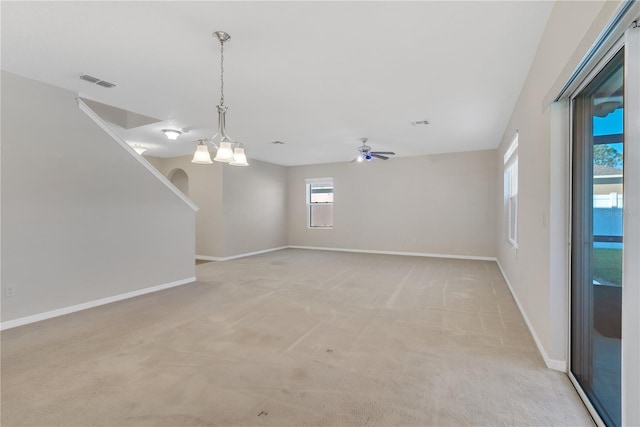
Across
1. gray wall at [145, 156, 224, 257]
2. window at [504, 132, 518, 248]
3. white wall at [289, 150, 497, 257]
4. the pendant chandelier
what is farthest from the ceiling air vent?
white wall at [289, 150, 497, 257]

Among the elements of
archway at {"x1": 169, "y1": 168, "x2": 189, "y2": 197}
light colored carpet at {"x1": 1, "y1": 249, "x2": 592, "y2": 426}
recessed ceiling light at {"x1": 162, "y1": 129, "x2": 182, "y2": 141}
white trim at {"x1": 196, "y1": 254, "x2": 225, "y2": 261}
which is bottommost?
light colored carpet at {"x1": 1, "y1": 249, "x2": 592, "y2": 426}

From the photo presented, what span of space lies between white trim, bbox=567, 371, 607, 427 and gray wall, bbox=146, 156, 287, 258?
6.57 meters

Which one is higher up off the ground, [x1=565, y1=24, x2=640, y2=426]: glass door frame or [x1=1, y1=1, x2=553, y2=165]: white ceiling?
[x1=1, y1=1, x2=553, y2=165]: white ceiling

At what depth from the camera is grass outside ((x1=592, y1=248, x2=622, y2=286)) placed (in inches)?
60.2

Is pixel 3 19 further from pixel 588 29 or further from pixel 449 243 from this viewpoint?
pixel 449 243

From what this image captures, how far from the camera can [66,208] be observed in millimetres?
3516

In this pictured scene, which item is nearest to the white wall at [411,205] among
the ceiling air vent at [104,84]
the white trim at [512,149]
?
the white trim at [512,149]

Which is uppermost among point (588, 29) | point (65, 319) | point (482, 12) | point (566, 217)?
point (482, 12)

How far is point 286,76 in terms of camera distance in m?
3.21

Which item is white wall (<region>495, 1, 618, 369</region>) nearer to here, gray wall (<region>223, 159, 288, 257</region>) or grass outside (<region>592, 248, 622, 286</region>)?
grass outside (<region>592, 248, 622, 286</region>)

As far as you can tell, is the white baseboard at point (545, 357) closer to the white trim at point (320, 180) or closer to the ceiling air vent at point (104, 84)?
the ceiling air vent at point (104, 84)

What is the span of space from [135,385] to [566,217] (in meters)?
3.22

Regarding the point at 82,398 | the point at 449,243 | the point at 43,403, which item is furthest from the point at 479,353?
the point at 449,243

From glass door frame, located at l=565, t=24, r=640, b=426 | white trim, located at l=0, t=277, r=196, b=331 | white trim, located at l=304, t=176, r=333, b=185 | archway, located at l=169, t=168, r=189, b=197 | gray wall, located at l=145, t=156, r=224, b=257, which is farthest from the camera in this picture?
white trim, located at l=304, t=176, r=333, b=185
